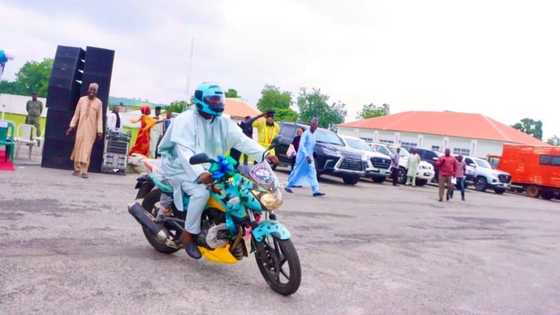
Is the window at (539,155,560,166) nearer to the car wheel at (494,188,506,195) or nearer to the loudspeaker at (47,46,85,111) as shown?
the car wheel at (494,188,506,195)

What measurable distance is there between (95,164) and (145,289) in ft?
27.4

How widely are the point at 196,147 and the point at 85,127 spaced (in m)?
6.71

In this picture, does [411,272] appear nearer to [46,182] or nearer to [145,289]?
[145,289]

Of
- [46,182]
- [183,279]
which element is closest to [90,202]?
[46,182]

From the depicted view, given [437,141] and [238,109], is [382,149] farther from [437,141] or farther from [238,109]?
[238,109]

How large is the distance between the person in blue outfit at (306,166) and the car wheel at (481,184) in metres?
15.6

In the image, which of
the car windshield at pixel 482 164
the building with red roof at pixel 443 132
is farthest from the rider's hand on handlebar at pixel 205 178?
the building with red roof at pixel 443 132

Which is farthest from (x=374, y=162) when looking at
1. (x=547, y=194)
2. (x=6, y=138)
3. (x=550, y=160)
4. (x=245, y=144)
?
(x=245, y=144)

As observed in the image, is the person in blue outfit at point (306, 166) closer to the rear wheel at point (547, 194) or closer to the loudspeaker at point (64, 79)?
the loudspeaker at point (64, 79)

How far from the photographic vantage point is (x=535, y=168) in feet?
90.2

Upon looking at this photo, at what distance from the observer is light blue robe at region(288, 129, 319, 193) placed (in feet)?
42.1

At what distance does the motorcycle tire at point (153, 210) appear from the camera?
553 centimetres

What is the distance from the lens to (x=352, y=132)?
62562 mm

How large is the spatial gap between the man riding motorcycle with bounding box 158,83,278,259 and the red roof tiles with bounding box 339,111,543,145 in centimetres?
4924
